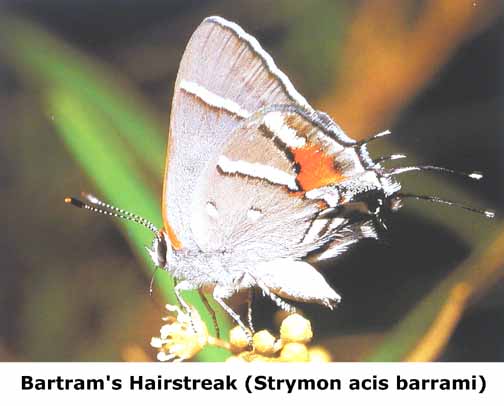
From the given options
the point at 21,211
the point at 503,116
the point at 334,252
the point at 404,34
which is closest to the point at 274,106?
the point at 334,252

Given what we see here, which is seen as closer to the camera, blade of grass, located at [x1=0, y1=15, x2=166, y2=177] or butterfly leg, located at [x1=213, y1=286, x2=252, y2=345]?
butterfly leg, located at [x1=213, y1=286, x2=252, y2=345]

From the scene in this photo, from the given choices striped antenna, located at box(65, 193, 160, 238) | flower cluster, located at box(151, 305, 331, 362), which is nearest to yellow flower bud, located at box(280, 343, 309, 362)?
flower cluster, located at box(151, 305, 331, 362)

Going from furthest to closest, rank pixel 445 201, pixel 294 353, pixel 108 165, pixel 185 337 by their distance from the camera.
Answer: pixel 445 201 → pixel 108 165 → pixel 185 337 → pixel 294 353

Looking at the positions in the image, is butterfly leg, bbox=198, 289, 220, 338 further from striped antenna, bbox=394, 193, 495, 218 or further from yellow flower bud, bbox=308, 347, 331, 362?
striped antenna, bbox=394, 193, 495, 218

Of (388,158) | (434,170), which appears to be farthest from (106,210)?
(434,170)

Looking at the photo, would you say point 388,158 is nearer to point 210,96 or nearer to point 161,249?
point 210,96

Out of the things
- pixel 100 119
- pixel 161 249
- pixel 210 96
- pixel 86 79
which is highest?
pixel 86 79

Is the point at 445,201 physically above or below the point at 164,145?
below
